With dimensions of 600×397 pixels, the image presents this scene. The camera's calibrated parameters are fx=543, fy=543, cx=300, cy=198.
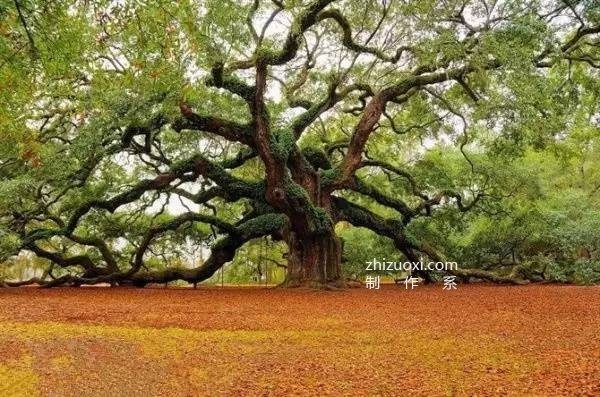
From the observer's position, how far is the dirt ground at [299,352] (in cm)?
309

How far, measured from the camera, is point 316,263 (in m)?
11.8

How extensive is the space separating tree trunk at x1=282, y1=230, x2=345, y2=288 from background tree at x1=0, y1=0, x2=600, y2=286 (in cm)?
3

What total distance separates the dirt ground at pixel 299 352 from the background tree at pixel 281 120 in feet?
7.88

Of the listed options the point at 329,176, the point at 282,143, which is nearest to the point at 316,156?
the point at 329,176

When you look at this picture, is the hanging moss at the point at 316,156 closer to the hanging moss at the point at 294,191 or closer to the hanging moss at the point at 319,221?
the hanging moss at the point at 319,221

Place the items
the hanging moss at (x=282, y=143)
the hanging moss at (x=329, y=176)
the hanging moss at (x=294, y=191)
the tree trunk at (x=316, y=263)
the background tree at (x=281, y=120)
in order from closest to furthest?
the background tree at (x=281, y=120) < the hanging moss at (x=282, y=143) < the hanging moss at (x=294, y=191) < the tree trunk at (x=316, y=263) < the hanging moss at (x=329, y=176)

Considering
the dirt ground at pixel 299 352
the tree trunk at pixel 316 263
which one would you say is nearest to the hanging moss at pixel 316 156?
the tree trunk at pixel 316 263

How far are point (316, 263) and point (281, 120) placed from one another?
3.34 meters

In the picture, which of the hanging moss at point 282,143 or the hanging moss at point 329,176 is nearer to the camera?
the hanging moss at point 282,143

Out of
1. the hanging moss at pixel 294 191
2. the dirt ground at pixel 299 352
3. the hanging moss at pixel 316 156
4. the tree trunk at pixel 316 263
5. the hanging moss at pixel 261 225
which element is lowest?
the dirt ground at pixel 299 352

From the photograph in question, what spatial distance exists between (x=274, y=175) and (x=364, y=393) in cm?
810

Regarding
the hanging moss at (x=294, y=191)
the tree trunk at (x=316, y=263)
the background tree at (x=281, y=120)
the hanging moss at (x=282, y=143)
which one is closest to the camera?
the background tree at (x=281, y=120)

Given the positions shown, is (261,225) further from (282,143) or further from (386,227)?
(386,227)

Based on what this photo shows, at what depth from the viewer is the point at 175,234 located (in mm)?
15367
